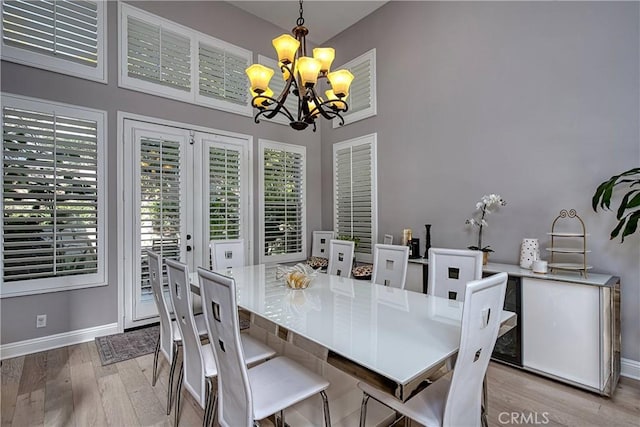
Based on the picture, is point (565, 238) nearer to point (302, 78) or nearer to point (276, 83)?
point (302, 78)

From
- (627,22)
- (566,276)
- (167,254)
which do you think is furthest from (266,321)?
(627,22)

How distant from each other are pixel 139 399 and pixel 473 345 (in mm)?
2360

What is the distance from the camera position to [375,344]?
1.34m

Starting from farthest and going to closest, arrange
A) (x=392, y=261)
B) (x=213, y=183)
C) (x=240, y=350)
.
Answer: (x=213, y=183) → (x=392, y=261) → (x=240, y=350)

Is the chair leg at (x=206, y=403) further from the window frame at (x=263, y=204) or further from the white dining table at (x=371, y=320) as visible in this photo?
the window frame at (x=263, y=204)

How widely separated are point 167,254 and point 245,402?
3.02 metres

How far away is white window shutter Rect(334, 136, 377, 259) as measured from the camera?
463 centimetres

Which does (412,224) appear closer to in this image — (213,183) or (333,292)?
(333,292)

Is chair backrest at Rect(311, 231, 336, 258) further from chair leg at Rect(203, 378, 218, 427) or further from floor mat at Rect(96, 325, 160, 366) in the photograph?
chair leg at Rect(203, 378, 218, 427)

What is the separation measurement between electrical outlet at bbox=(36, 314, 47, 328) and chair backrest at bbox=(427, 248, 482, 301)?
147 inches

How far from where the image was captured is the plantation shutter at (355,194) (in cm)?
467

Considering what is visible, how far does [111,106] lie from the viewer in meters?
3.52

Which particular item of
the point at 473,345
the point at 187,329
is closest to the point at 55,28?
the point at 187,329

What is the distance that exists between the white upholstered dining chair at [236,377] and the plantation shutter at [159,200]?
2.69m
